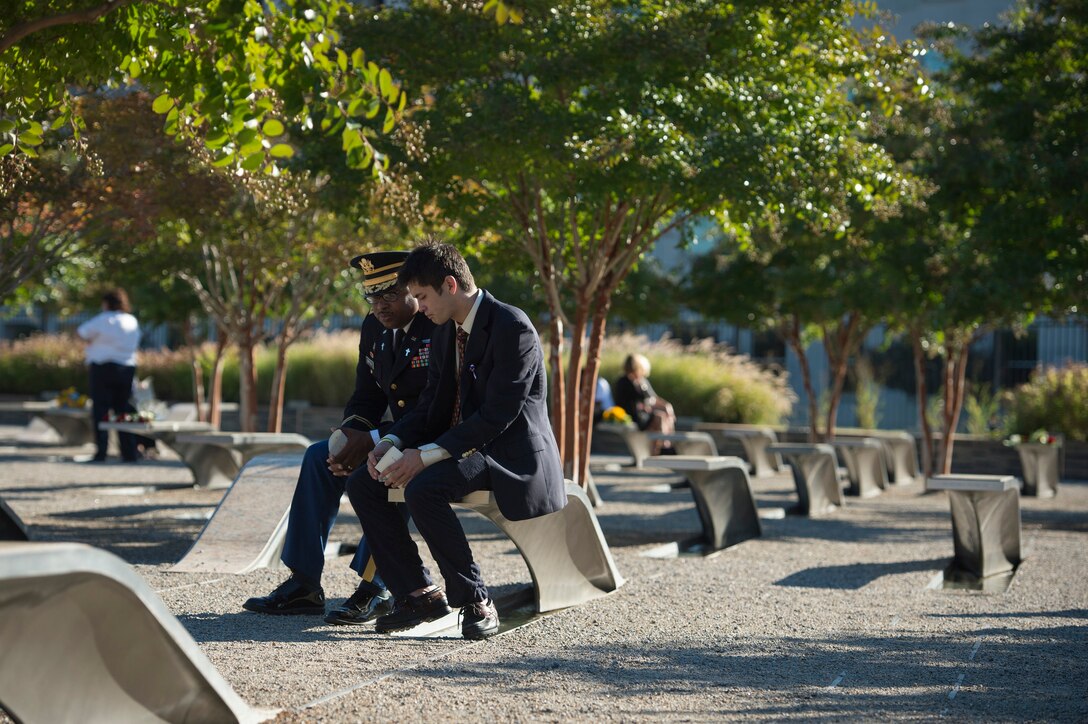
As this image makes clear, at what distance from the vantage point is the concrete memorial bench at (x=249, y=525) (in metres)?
7.13

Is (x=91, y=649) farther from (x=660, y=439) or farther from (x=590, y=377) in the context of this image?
(x=660, y=439)

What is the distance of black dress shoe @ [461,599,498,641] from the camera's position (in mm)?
5520

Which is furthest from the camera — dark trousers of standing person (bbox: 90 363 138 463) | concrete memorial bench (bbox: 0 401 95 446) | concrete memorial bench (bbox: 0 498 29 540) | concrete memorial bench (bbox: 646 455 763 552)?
concrete memorial bench (bbox: 0 401 95 446)

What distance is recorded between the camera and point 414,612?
5.63 metres

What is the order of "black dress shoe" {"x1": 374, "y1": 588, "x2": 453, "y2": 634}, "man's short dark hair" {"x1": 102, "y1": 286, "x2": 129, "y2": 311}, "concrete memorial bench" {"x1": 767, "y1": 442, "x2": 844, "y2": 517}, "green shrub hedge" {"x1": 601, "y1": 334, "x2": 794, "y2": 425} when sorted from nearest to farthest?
"black dress shoe" {"x1": 374, "y1": 588, "x2": 453, "y2": 634} → "concrete memorial bench" {"x1": 767, "y1": 442, "x2": 844, "y2": 517} → "man's short dark hair" {"x1": 102, "y1": 286, "x2": 129, "y2": 311} → "green shrub hedge" {"x1": 601, "y1": 334, "x2": 794, "y2": 425}

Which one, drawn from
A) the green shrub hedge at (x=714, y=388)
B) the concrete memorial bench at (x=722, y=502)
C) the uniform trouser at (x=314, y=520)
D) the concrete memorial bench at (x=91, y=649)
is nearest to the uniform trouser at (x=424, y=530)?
the uniform trouser at (x=314, y=520)

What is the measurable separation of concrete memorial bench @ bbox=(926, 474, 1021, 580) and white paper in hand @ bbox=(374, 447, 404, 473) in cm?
419

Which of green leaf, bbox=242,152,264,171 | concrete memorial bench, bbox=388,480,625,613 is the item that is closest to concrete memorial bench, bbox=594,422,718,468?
concrete memorial bench, bbox=388,480,625,613

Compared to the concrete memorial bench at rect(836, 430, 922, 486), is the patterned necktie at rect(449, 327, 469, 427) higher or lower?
higher

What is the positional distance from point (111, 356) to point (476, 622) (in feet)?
36.8

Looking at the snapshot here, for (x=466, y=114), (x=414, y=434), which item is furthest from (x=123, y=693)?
(x=466, y=114)

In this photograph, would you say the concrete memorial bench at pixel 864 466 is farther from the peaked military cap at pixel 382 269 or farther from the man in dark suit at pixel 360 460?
the peaked military cap at pixel 382 269

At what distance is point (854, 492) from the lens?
15.0 meters

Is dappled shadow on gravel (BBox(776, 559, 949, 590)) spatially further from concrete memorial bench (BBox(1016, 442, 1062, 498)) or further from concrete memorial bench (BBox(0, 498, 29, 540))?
concrete memorial bench (BBox(1016, 442, 1062, 498))
